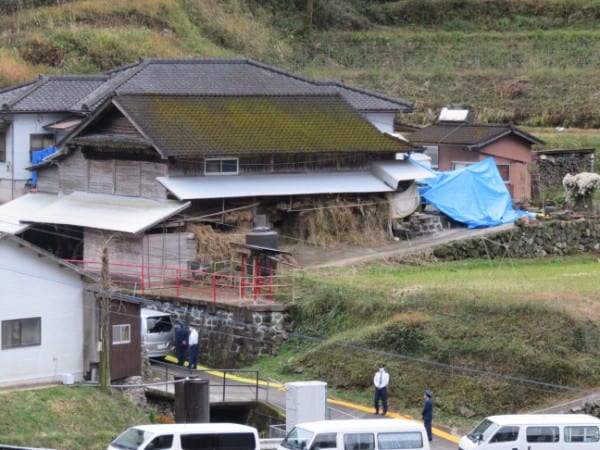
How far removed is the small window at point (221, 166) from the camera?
37.3 meters

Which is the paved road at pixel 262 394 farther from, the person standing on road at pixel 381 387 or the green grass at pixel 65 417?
the green grass at pixel 65 417

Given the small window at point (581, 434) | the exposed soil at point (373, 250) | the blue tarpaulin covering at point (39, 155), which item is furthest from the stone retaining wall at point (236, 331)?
the blue tarpaulin covering at point (39, 155)

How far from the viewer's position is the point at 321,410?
2597 centimetres

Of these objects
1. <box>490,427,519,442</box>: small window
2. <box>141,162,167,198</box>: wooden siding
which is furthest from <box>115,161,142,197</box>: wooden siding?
<box>490,427,519,442</box>: small window

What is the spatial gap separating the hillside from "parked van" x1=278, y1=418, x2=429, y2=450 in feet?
107

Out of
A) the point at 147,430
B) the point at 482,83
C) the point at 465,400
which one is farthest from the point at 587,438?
the point at 482,83

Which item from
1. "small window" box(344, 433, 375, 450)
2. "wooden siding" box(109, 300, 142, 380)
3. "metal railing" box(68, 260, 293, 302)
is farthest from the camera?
"metal railing" box(68, 260, 293, 302)

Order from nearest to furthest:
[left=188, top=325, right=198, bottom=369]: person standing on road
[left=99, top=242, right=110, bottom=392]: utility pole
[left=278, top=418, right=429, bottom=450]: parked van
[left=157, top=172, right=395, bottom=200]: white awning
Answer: [left=278, top=418, right=429, bottom=450]: parked van < [left=99, top=242, right=110, bottom=392]: utility pole < [left=188, top=325, right=198, bottom=369]: person standing on road < [left=157, top=172, right=395, bottom=200]: white awning

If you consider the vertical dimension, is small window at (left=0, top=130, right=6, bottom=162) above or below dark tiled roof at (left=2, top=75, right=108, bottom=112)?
below

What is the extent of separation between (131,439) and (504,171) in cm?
2588

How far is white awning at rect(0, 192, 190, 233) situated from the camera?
35.0m

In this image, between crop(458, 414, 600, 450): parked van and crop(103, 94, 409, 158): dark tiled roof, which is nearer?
crop(458, 414, 600, 450): parked van

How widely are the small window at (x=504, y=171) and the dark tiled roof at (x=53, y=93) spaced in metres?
14.3

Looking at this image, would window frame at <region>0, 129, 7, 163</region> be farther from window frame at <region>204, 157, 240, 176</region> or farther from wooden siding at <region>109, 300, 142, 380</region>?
wooden siding at <region>109, 300, 142, 380</region>
